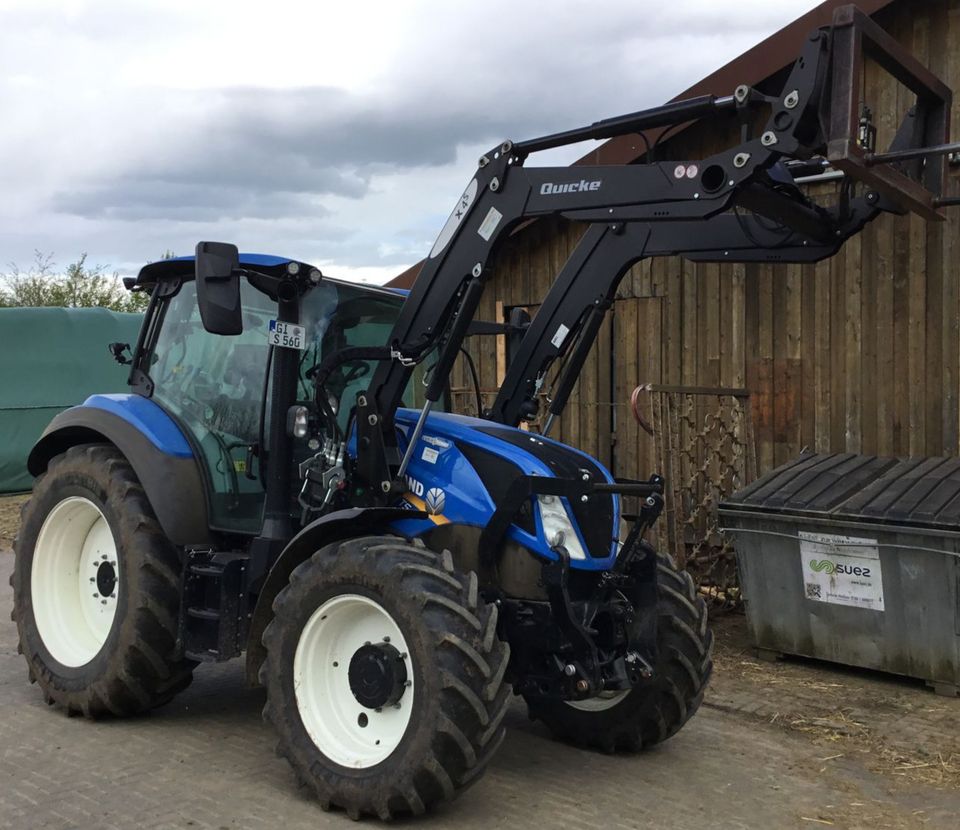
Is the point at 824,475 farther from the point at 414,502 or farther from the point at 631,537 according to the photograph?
the point at 414,502

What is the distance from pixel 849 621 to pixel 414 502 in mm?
3369

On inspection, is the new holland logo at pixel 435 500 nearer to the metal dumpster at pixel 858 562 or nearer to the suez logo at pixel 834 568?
the metal dumpster at pixel 858 562

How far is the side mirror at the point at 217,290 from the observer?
15.1ft

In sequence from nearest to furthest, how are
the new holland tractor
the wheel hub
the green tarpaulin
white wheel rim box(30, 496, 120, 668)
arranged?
the new holland tractor < the wheel hub < white wheel rim box(30, 496, 120, 668) < the green tarpaulin

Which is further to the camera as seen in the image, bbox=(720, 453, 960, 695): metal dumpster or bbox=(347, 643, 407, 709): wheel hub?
bbox=(720, 453, 960, 695): metal dumpster

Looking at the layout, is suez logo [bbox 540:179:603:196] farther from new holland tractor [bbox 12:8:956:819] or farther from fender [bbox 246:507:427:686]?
fender [bbox 246:507:427:686]

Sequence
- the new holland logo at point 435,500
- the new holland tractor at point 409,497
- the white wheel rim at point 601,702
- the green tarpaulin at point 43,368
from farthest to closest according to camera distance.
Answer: the green tarpaulin at point 43,368, the white wheel rim at point 601,702, the new holland logo at point 435,500, the new holland tractor at point 409,497

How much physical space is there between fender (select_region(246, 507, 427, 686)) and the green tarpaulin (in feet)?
33.9

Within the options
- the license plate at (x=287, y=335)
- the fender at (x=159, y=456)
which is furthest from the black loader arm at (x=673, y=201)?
the fender at (x=159, y=456)

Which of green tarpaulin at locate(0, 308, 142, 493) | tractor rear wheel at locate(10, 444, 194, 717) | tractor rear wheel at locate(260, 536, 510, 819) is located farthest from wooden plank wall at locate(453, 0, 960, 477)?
green tarpaulin at locate(0, 308, 142, 493)

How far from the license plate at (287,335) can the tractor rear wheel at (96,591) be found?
3.87 feet

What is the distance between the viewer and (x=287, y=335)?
5012 mm

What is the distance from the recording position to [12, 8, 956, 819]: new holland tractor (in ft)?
13.6

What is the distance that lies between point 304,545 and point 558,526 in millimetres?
1100
